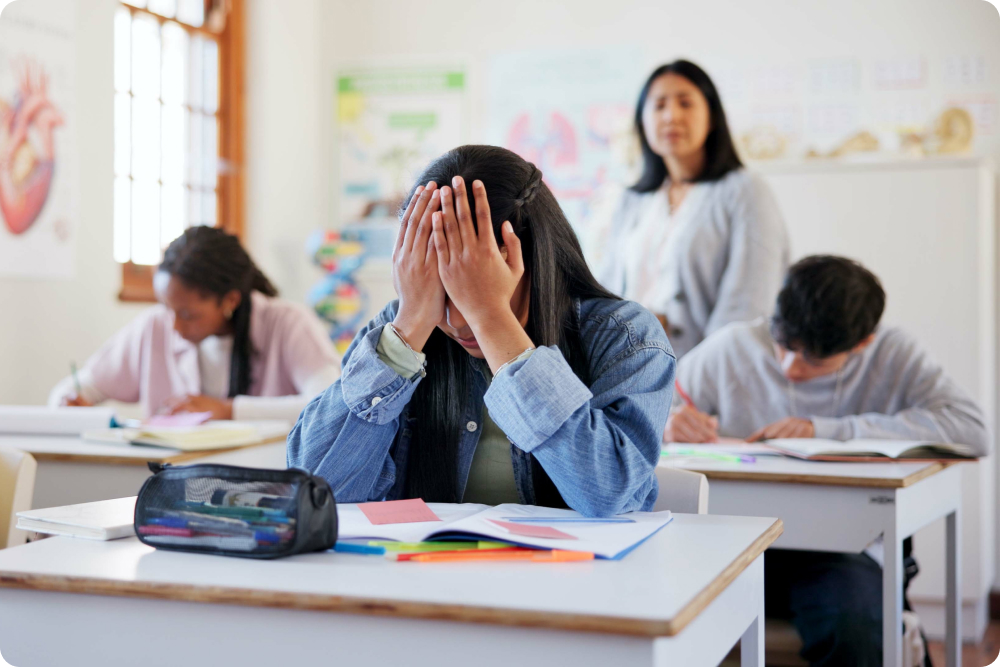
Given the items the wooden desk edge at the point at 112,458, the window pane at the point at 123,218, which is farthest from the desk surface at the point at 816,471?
the window pane at the point at 123,218

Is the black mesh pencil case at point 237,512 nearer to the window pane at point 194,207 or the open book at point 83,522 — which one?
the open book at point 83,522

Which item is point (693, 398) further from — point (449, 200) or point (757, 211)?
point (449, 200)

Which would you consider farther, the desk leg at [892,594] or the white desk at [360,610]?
the desk leg at [892,594]

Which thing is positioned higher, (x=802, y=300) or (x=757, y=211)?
(x=757, y=211)

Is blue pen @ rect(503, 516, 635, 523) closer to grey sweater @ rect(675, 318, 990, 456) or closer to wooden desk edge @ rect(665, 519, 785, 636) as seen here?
wooden desk edge @ rect(665, 519, 785, 636)

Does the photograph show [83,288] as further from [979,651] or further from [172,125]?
[979,651]

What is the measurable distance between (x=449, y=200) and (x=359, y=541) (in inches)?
18.0

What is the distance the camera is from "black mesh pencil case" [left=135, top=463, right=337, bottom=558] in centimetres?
97

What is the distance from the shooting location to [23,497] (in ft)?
5.40

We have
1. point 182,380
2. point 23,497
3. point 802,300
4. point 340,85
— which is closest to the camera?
point 23,497

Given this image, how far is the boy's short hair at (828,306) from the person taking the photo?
2.16m

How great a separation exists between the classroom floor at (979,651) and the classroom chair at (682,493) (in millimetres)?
1814

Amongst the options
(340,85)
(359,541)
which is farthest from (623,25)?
(359,541)

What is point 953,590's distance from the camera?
7.13ft
